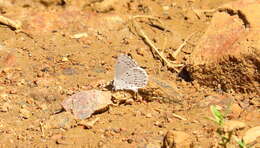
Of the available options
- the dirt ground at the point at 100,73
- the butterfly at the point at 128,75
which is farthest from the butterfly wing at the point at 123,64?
the dirt ground at the point at 100,73

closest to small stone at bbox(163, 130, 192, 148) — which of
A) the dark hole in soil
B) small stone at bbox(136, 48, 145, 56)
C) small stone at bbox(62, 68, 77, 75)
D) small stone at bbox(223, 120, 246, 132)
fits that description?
small stone at bbox(223, 120, 246, 132)

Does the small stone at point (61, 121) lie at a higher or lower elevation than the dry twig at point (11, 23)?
lower

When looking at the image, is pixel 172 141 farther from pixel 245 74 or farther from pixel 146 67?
pixel 146 67

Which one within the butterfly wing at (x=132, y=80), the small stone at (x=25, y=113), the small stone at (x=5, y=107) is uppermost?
the butterfly wing at (x=132, y=80)

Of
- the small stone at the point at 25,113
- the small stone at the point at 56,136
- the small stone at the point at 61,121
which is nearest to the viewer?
the small stone at the point at 56,136

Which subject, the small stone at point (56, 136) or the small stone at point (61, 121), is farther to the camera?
the small stone at point (61, 121)

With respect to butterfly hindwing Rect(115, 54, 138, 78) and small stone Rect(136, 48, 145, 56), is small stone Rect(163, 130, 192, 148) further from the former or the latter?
small stone Rect(136, 48, 145, 56)

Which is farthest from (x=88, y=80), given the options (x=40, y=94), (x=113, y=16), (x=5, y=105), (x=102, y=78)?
(x=113, y=16)

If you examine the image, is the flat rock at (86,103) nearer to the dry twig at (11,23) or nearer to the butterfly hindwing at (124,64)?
the butterfly hindwing at (124,64)
